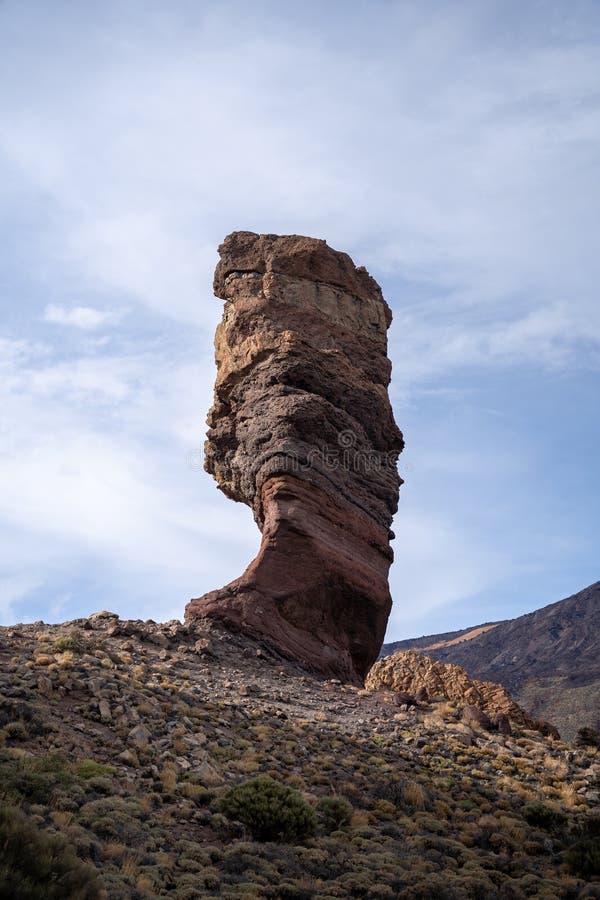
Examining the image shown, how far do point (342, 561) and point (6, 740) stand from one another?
53.4ft

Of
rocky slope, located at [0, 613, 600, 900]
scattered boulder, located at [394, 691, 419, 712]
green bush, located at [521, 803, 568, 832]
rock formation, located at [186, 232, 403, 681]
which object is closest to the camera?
rocky slope, located at [0, 613, 600, 900]

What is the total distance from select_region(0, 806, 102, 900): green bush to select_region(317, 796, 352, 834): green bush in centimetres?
673

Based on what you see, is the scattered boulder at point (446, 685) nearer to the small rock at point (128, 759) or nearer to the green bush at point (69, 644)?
the green bush at point (69, 644)

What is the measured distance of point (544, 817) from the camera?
17812mm

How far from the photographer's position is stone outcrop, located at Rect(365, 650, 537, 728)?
1207 inches

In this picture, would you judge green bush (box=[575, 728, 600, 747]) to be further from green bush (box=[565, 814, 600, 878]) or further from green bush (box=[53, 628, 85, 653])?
green bush (box=[53, 628, 85, 653])

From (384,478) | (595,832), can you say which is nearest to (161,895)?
(595,832)

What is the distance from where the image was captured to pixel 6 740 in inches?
581

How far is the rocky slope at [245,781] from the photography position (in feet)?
38.4

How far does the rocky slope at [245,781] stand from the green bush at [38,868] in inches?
1.0

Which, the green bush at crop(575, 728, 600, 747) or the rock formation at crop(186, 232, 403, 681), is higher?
the rock formation at crop(186, 232, 403, 681)

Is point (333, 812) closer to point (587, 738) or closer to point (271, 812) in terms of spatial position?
point (271, 812)

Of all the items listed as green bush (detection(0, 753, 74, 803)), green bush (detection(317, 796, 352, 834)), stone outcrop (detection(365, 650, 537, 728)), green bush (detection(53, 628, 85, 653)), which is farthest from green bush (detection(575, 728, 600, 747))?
green bush (detection(0, 753, 74, 803))

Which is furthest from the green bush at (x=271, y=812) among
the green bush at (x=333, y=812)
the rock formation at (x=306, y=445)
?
the rock formation at (x=306, y=445)
